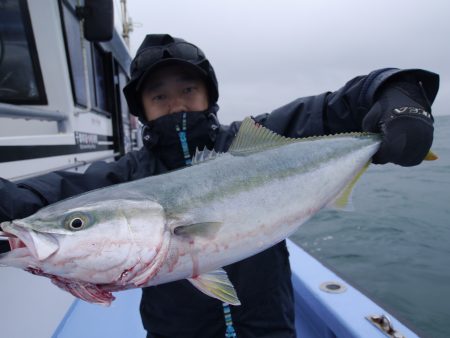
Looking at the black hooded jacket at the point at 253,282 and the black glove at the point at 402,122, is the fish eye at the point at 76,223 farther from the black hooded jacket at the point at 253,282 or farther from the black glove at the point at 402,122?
the black glove at the point at 402,122

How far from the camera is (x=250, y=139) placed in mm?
2080

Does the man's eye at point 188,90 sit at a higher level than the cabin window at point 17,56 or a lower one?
lower

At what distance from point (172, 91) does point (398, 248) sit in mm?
6549

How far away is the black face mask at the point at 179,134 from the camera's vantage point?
243 cm

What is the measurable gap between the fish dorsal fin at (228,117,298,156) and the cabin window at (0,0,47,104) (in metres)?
2.86

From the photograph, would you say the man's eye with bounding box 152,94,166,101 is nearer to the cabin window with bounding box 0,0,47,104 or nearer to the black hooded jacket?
the black hooded jacket

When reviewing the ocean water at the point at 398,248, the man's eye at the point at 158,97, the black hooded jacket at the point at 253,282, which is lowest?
the ocean water at the point at 398,248

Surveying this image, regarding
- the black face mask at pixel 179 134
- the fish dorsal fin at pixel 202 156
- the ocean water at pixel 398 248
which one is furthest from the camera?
the ocean water at pixel 398 248

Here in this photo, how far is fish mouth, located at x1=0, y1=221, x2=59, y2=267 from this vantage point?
138 centimetres

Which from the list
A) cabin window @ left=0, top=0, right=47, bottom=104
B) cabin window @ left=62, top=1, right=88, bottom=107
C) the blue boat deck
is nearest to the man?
the blue boat deck

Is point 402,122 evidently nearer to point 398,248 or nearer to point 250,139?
point 250,139

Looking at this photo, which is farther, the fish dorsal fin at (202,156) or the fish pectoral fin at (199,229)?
the fish dorsal fin at (202,156)

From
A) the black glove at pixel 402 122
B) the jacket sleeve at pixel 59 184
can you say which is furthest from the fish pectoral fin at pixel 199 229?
the black glove at pixel 402 122

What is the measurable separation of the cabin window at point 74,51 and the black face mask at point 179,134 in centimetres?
236
